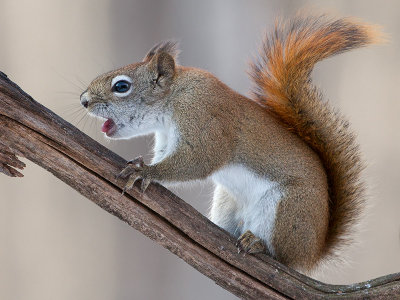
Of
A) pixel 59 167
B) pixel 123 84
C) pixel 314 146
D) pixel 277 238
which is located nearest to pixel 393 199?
pixel 314 146

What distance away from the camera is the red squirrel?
2.04m

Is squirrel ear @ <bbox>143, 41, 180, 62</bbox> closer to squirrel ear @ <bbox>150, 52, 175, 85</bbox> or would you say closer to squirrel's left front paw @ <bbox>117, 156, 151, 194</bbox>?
squirrel ear @ <bbox>150, 52, 175, 85</bbox>

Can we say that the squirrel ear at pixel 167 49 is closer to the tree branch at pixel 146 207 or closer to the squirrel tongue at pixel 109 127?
the squirrel tongue at pixel 109 127

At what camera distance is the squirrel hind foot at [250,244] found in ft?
6.52

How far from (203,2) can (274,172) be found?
1.43 meters

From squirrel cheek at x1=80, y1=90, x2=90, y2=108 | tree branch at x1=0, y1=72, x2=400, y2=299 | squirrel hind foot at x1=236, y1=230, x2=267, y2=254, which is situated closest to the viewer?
tree branch at x1=0, y1=72, x2=400, y2=299

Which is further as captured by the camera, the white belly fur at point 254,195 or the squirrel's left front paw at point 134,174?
the white belly fur at point 254,195

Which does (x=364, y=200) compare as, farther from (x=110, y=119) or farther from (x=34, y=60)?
(x=34, y=60)

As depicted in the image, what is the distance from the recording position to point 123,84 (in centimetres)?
213

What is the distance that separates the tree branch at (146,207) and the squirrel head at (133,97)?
243mm

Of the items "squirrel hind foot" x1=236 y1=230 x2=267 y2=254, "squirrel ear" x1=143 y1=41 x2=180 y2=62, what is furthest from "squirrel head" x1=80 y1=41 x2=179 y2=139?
"squirrel hind foot" x1=236 y1=230 x2=267 y2=254

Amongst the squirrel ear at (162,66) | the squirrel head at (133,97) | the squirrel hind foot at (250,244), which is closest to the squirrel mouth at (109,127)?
the squirrel head at (133,97)

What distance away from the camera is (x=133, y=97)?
2.14 metres

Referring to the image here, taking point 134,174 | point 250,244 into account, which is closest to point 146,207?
point 134,174
